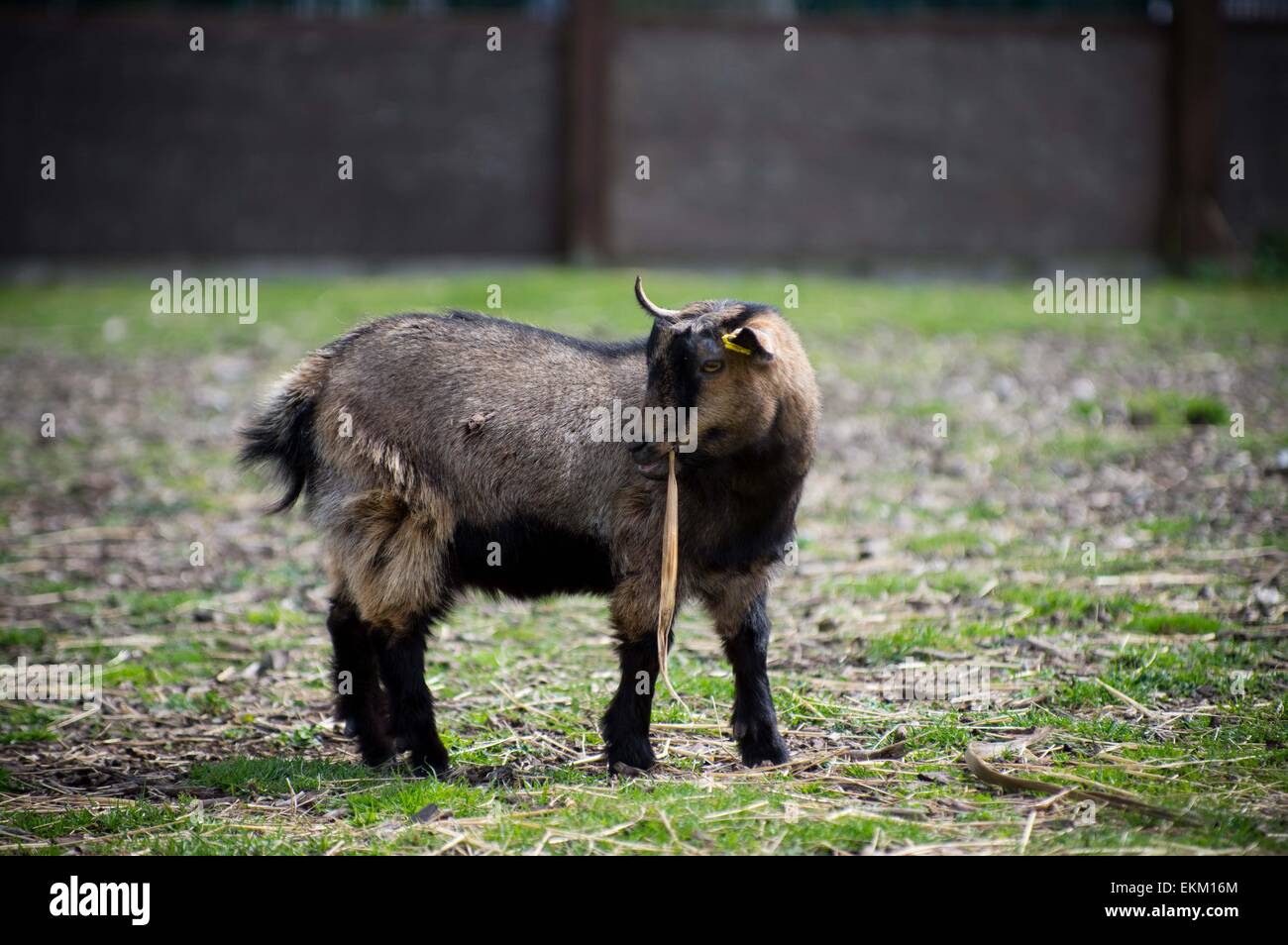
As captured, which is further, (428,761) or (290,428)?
(290,428)

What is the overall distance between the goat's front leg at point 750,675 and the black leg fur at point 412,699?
1.06 metres


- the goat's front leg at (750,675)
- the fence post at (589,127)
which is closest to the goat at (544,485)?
the goat's front leg at (750,675)

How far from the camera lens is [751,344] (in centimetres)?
467

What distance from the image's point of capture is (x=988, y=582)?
7055 millimetres

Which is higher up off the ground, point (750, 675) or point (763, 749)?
point (750, 675)

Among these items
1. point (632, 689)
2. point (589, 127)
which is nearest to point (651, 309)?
point (632, 689)

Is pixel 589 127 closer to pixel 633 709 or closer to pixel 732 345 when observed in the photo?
pixel 732 345

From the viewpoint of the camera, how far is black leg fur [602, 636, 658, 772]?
4941mm

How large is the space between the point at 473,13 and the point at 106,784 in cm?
1182

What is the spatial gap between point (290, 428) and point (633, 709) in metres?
1.74

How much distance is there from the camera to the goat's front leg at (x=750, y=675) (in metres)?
5.02

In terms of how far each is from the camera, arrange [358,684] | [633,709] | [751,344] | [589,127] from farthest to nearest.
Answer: [589,127], [358,684], [633,709], [751,344]

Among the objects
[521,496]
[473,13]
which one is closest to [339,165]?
[473,13]

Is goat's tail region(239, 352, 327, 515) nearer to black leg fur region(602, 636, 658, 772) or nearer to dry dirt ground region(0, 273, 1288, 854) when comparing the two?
dry dirt ground region(0, 273, 1288, 854)
